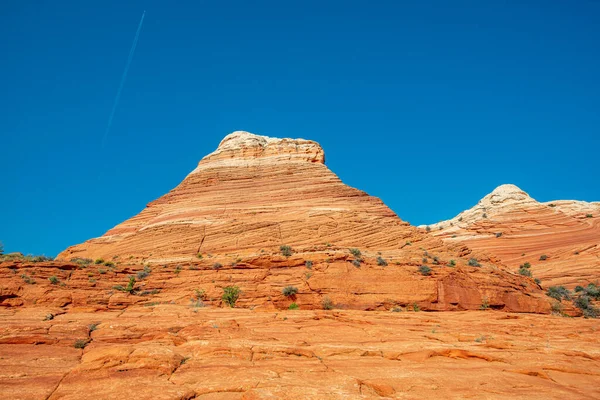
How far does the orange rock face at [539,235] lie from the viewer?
141 ft

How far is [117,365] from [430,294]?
58.0ft

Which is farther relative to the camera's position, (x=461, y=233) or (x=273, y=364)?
(x=461, y=233)

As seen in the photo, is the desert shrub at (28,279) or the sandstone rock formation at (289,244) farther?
the sandstone rock formation at (289,244)

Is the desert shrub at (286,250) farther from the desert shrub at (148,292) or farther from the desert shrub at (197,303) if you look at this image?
the desert shrub at (148,292)

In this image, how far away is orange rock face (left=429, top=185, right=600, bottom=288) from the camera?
43062 millimetres

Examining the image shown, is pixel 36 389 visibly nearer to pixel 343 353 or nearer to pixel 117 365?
pixel 117 365

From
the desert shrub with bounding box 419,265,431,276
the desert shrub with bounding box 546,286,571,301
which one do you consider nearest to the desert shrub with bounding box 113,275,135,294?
the desert shrub with bounding box 419,265,431,276

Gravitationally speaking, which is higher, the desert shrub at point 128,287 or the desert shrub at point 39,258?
the desert shrub at point 39,258

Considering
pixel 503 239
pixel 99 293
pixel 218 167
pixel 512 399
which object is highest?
pixel 218 167

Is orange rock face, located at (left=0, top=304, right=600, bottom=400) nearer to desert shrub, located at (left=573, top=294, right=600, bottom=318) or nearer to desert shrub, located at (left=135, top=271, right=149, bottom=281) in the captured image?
desert shrub, located at (left=135, top=271, right=149, bottom=281)

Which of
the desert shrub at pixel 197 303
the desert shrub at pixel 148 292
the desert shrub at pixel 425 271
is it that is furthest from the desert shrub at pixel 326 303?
the desert shrub at pixel 148 292

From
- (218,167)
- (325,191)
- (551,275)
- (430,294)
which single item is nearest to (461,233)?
(551,275)

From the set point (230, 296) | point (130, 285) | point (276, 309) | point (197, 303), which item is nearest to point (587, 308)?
point (276, 309)

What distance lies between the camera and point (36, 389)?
8.41 meters
